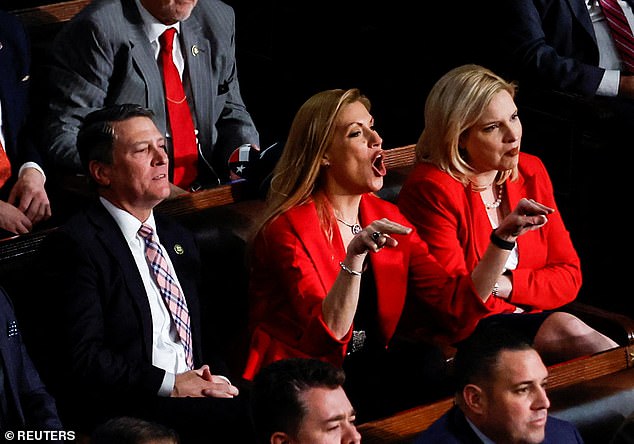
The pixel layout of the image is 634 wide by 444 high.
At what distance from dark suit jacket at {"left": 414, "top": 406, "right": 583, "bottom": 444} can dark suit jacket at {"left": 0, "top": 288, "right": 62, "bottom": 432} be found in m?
0.45

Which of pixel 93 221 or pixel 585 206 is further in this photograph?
pixel 585 206

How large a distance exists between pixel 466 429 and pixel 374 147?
47 cm

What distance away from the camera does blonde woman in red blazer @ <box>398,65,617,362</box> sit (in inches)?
83.9

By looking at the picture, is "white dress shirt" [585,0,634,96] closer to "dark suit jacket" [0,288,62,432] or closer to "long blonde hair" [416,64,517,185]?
"long blonde hair" [416,64,517,185]

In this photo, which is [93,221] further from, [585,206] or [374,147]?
[585,206]

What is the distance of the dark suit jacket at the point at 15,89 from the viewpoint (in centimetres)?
222

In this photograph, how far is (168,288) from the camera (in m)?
1.92


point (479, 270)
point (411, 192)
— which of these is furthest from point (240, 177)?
point (479, 270)

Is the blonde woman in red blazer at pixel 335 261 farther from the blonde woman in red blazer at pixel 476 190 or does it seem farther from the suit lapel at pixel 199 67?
the suit lapel at pixel 199 67

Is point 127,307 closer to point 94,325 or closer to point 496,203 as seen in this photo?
point 94,325

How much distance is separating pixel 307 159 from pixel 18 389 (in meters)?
0.53

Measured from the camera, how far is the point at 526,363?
1.74m

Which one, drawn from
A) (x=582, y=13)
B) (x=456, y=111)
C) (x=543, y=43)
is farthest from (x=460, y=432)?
(x=582, y=13)

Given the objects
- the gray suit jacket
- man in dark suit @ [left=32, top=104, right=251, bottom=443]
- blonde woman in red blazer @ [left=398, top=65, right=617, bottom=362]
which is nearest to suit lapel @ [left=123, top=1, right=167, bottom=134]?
the gray suit jacket
